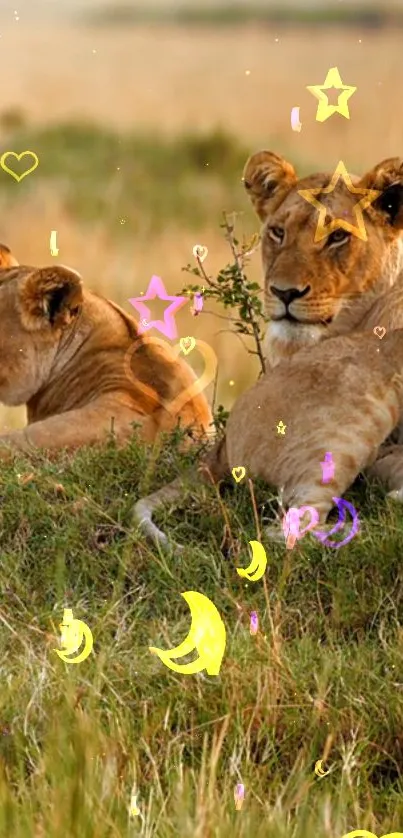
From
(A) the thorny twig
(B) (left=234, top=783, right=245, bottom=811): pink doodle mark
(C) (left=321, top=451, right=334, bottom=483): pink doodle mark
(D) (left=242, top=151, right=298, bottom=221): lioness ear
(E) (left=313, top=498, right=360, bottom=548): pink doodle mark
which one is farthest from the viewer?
(A) the thorny twig

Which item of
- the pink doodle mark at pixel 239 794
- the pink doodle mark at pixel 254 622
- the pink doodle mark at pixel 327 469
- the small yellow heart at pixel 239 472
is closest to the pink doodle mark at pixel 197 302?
the small yellow heart at pixel 239 472

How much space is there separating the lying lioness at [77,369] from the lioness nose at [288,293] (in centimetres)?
64

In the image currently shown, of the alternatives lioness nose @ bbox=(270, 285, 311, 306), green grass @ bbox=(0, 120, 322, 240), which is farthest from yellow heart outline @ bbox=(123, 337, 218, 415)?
green grass @ bbox=(0, 120, 322, 240)

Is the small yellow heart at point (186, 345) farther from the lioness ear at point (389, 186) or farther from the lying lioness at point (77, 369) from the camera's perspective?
the lioness ear at point (389, 186)

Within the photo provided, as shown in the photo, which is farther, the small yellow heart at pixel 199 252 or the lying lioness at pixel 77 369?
the lying lioness at pixel 77 369

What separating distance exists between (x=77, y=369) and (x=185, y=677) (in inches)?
78.5

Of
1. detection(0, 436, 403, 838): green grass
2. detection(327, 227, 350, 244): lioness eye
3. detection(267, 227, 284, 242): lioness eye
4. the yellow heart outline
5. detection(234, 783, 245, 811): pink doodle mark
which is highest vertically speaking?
detection(327, 227, 350, 244): lioness eye

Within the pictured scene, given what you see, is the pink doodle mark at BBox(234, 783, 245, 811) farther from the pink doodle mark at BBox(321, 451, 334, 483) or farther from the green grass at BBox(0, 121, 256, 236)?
the green grass at BBox(0, 121, 256, 236)

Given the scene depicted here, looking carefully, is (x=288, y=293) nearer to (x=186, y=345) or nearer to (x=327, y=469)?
(x=327, y=469)

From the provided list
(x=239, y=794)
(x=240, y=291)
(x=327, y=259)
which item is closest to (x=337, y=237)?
(x=327, y=259)

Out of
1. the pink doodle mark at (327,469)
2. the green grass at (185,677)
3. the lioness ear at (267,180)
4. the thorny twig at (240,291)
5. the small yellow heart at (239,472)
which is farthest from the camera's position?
the thorny twig at (240,291)

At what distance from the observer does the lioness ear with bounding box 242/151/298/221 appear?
5191mm

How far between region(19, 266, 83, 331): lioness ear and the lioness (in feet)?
2.27

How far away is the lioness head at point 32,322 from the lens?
5.48 metres
